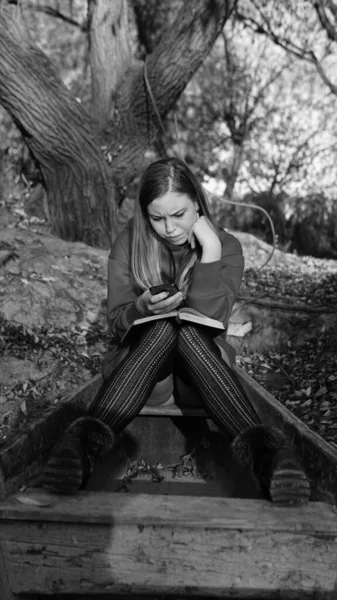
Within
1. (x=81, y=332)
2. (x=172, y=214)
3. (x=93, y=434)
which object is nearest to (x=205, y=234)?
(x=172, y=214)

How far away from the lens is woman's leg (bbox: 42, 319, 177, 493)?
1751mm

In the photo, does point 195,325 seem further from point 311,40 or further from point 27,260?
point 311,40

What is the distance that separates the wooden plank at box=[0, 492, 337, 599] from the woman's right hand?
882 millimetres

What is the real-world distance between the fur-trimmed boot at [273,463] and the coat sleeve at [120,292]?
29.5 inches

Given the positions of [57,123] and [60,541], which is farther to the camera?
[57,123]

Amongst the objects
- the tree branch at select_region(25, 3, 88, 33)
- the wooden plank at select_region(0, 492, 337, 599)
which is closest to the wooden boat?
the wooden plank at select_region(0, 492, 337, 599)

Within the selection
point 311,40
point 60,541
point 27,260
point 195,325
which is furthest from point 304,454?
point 311,40

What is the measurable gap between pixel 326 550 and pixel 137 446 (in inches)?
50.4

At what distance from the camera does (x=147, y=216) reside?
8.62 ft

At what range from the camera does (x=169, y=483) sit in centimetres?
259

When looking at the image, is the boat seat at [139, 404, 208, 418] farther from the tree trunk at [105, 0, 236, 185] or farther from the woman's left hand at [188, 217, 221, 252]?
the tree trunk at [105, 0, 236, 185]

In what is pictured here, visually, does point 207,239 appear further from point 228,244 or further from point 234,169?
point 234,169

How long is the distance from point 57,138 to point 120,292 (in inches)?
133

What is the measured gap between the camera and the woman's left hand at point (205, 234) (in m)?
2.46
